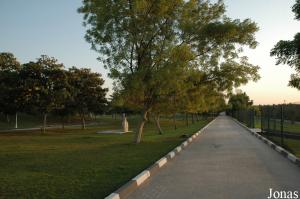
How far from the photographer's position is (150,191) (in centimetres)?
785

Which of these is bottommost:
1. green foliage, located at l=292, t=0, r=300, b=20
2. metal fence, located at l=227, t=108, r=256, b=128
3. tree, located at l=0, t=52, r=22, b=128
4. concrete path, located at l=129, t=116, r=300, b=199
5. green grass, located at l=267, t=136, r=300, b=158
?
concrete path, located at l=129, t=116, r=300, b=199

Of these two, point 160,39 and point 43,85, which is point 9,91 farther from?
point 160,39

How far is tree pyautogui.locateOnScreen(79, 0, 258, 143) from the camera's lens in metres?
18.5

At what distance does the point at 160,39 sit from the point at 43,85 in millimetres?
17658

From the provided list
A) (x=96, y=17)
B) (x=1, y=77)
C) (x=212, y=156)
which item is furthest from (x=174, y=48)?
(x=1, y=77)

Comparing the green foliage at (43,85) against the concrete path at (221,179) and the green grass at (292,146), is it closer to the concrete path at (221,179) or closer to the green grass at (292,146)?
the green grass at (292,146)

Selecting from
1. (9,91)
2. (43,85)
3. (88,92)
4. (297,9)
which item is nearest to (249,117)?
(88,92)

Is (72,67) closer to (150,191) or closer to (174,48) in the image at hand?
(174,48)

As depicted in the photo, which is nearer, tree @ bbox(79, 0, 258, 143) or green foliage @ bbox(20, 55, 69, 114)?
tree @ bbox(79, 0, 258, 143)

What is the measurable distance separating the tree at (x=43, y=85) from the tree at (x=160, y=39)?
14685mm

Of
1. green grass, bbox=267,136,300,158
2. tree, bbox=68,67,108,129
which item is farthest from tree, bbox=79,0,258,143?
tree, bbox=68,67,108,129

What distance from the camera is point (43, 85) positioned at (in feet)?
112

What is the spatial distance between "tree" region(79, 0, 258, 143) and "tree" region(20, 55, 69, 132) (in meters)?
14.7

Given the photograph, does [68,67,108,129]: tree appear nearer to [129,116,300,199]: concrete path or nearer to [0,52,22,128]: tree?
[0,52,22,128]: tree
